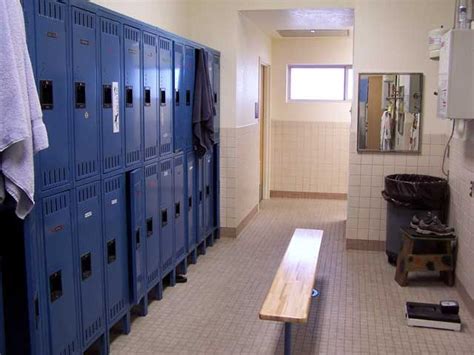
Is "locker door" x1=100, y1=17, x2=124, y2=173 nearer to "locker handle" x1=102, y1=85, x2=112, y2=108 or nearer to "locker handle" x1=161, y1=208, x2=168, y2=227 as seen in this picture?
"locker handle" x1=102, y1=85, x2=112, y2=108

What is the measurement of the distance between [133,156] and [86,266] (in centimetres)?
85

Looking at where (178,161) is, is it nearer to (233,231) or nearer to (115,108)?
(115,108)

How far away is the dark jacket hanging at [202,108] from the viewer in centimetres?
468

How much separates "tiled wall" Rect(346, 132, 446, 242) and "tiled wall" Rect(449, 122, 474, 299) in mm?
586

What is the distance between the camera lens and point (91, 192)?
2873mm

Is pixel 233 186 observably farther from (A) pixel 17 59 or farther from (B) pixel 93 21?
(A) pixel 17 59

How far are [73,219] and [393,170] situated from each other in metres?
3.54

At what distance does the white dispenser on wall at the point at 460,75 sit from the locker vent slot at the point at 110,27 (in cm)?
236

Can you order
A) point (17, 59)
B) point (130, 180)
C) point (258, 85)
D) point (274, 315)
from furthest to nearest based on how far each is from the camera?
point (258, 85)
point (130, 180)
point (274, 315)
point (17, 59)

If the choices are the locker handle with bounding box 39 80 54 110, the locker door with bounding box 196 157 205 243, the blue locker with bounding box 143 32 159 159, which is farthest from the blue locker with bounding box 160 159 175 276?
the locker handle with bounding box 39 80 54 110

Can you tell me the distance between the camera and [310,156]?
804 centimetres

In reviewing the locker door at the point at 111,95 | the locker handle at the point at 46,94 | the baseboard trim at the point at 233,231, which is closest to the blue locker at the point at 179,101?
the locker door at the point at 111,95

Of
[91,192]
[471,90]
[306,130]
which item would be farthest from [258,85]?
[91,192]

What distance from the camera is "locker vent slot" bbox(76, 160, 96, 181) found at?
8.96 feet
